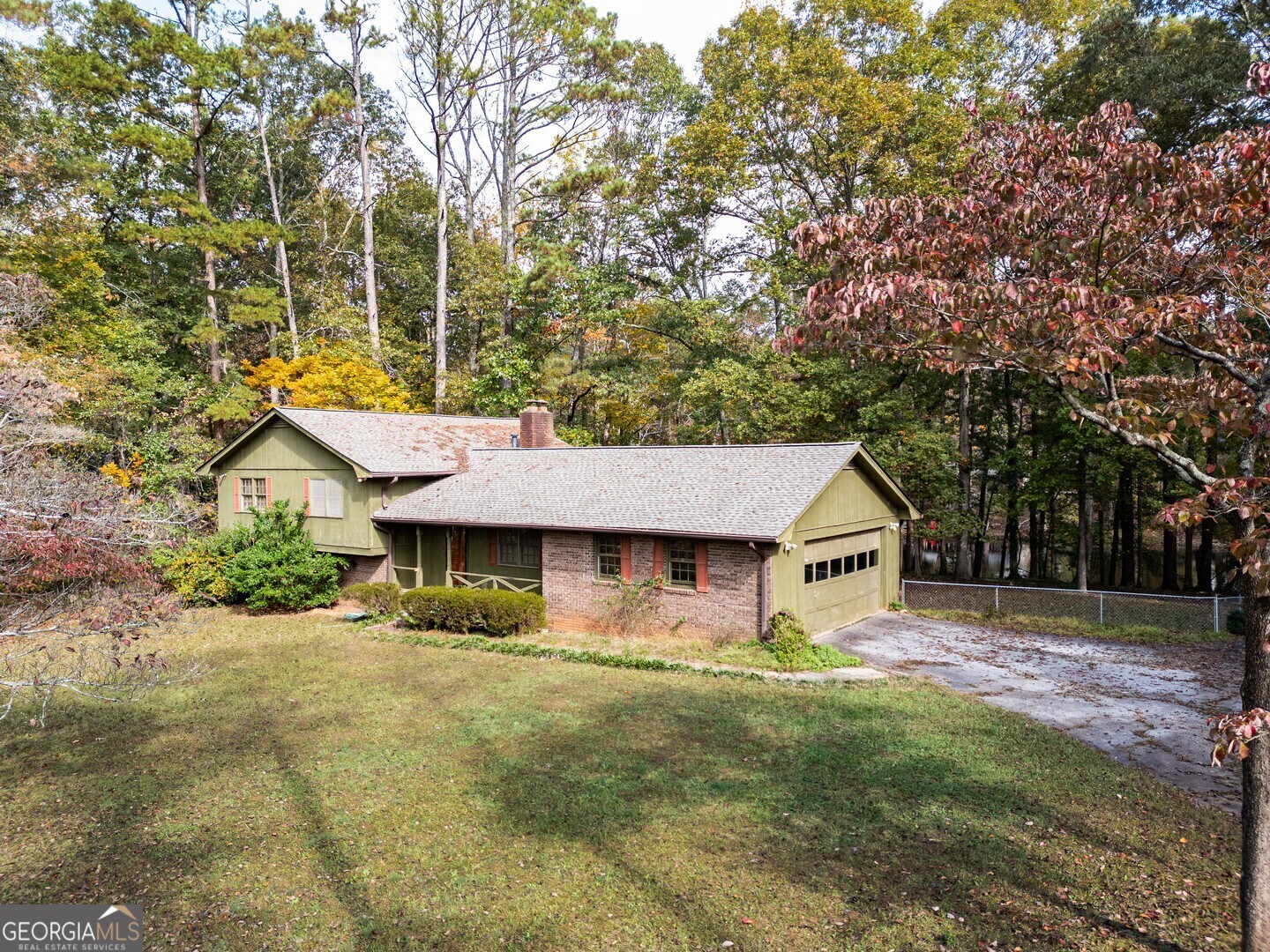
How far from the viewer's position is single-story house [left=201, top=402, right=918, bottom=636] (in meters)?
16.0

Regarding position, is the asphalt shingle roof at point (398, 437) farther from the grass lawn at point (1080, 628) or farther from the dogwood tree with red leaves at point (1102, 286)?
the dogwood tree with red leaves at point (1102, 286)

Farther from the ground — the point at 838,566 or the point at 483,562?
the point at 838,566

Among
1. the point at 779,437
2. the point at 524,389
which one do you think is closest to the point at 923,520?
the point at 779,437

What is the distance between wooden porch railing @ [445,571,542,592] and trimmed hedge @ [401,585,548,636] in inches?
19.9

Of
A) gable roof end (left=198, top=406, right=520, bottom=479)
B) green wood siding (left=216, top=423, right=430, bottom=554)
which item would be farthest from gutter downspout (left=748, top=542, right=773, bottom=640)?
green wood siding (left=216, top=423, right=430, bottom=554)

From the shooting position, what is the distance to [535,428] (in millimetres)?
24125

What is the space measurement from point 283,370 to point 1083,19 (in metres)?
34.7

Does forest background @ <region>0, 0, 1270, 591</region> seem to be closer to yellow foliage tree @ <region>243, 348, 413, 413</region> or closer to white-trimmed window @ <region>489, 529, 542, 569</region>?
yellow foliage tree @ <region>243, 348, 413, 413</region>

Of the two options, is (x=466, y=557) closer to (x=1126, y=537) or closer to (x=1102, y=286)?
(x=1102, y=286)

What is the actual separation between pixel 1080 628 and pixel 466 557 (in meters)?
16.3

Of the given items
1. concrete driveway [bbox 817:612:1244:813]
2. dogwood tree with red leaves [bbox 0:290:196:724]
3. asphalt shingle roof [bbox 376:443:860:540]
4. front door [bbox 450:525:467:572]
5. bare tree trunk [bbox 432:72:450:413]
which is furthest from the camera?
bare tree trunk [bbox 432:72:450:413]

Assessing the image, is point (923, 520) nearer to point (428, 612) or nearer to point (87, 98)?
point (428, 612)

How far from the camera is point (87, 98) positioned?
1172 inches

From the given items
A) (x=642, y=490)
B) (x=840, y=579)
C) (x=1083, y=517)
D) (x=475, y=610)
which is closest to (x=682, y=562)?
(x=642, y=490)
